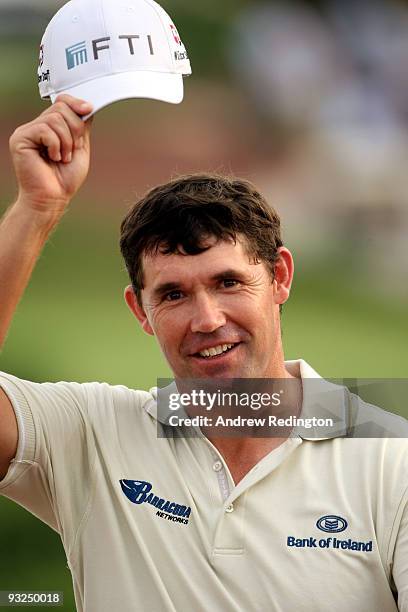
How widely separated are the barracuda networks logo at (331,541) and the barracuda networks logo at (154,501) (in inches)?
7.6

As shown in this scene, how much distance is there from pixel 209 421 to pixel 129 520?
0.84 ft

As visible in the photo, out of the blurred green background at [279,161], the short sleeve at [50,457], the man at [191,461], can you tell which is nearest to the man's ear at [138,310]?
the man at [191,461]

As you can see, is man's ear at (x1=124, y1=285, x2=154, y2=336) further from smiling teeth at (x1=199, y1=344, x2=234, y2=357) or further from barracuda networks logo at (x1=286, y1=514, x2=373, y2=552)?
barracuda networks logo at (x1=286, y1=514, x2=373, y2=552)

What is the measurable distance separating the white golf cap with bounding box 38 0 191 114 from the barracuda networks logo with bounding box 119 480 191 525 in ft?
2.25

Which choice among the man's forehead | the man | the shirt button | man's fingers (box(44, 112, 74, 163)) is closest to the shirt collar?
the man

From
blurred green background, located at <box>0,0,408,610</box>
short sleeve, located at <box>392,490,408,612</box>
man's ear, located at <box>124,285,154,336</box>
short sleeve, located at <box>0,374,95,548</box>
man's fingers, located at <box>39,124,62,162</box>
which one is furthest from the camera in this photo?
blurred green background, located at <box>0,0,408,610</box>

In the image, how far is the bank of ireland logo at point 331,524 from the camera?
169cm

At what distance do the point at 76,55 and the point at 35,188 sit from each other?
0.29 m

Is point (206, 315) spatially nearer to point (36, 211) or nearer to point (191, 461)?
point (191, 461)

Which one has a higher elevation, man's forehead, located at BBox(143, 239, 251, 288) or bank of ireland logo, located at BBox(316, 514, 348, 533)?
man's forehead, located at BBox(143, 239, 251, 288)

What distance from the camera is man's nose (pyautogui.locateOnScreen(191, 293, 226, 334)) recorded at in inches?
70.3

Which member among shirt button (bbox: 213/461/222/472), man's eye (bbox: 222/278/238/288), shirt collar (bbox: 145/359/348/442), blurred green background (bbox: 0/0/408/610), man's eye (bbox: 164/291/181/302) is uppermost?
blurred green background (bbox: 0/0/408/610)

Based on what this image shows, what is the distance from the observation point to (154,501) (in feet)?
5.74

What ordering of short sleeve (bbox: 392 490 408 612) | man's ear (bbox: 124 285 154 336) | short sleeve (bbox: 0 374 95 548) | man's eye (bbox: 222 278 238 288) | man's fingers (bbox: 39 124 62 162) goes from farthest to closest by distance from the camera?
man's ear (bbox: 124 285 154 336)
man's eye (bbox: 222 278 238 288)
short sleeve (bbox: 0 374 95 548)
short sleeve (bbox: 392 490 408 612)
man's fingers (bbox: 39 124 62 162)
